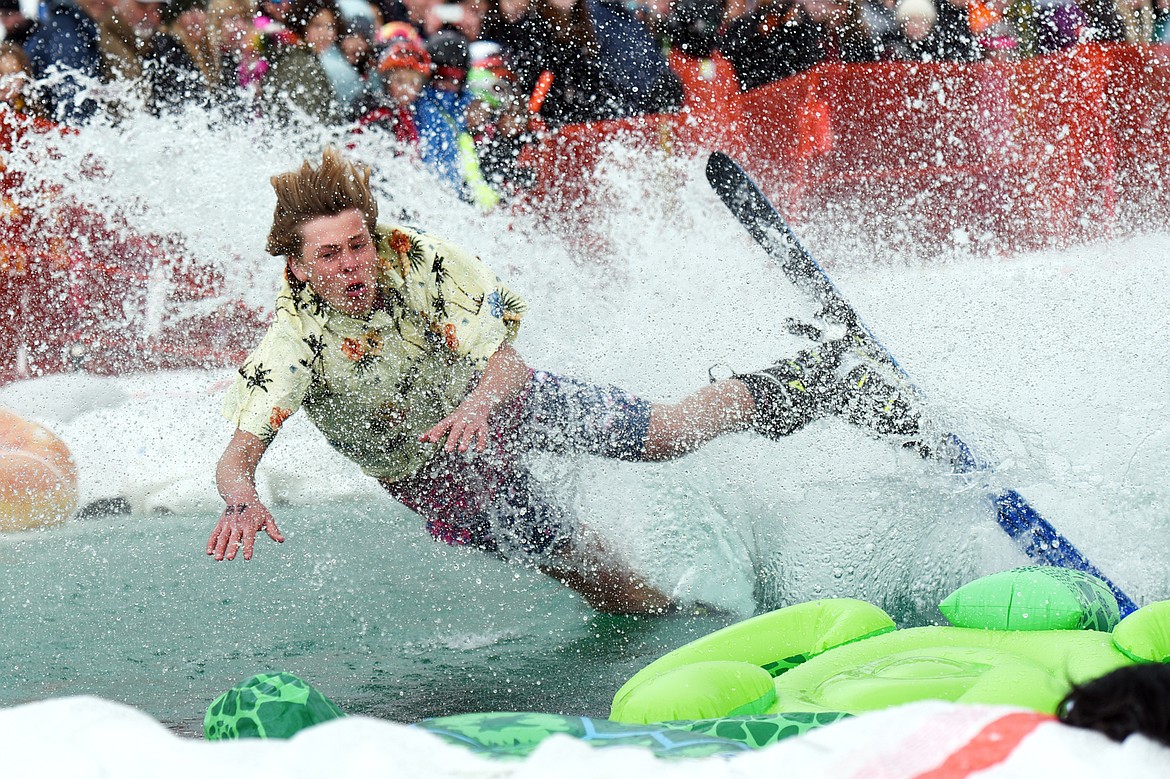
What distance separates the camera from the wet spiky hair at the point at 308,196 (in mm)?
2623

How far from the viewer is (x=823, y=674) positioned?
191 centimetres

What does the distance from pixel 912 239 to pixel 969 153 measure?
43 centimetres

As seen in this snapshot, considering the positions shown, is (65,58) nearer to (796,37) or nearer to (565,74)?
(565,74)

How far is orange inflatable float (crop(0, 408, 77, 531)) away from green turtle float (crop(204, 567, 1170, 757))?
294cm

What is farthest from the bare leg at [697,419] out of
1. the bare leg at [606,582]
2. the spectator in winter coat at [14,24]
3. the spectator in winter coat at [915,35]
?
the spectator in winter coat at [14,24]

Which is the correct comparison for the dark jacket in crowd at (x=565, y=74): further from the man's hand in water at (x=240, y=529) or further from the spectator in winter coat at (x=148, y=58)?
the man's hand in water at (x=240, y=529)

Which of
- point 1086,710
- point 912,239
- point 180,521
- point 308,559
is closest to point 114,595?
point 308,559

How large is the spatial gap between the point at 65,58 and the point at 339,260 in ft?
9.42

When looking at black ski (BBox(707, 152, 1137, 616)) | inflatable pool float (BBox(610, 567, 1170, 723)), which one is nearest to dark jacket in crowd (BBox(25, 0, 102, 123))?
black ski (BBox(707, 152, 1137, 616))

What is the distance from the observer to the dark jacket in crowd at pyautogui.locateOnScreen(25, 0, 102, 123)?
190 inches

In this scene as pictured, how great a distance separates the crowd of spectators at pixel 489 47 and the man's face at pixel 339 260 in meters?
2.44

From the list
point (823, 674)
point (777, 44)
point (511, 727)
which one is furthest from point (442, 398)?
point (777, 44)

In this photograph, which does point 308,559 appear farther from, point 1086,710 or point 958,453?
point 1086,710

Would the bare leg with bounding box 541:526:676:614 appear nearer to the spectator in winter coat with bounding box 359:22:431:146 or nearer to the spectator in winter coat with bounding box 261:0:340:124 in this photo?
the spectator in winter coat with bounding box 359:22:431:146
